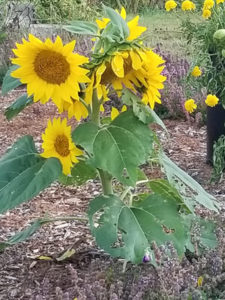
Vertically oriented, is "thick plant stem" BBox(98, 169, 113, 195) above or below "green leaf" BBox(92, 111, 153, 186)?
below

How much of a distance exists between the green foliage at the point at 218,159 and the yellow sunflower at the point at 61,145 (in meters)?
1.62

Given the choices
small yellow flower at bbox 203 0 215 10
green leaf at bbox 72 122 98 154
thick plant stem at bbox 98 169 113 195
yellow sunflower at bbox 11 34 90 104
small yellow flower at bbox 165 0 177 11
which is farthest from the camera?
small yellow flower at bbox 165 0 177 11

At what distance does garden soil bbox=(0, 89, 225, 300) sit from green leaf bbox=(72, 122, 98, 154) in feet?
1.70

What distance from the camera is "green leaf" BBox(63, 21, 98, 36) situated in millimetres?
2359

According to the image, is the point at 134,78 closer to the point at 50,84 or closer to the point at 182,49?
the point at 50,84

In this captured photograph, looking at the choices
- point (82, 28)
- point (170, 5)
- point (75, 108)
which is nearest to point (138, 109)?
point (75, 108)

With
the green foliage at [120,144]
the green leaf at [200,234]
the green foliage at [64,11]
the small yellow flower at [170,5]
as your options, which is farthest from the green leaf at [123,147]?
the green foliage at [64,11]

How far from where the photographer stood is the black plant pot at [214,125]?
4375mm

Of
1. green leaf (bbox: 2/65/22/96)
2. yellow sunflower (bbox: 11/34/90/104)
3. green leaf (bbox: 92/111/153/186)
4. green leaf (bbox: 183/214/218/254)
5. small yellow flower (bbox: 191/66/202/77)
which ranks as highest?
yellow sunflower (bbox: 11/34/90/104)

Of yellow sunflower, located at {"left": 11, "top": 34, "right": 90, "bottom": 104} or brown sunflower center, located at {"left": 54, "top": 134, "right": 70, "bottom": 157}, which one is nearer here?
yellow sunflower, located at {"left": 11, "top": 34, "right": 90, "bottom": 104}

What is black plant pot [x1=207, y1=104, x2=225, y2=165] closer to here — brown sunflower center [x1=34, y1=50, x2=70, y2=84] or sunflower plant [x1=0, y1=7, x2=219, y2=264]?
sunflower plant [x1=0, y1=7, x2=219, y2=264]

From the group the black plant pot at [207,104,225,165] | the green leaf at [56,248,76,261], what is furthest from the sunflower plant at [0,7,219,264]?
the black plant pot at [207,104,225,165]

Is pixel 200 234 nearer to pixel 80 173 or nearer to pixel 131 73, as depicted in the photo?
pixel 80 173

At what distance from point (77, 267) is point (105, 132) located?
0.80 meters
